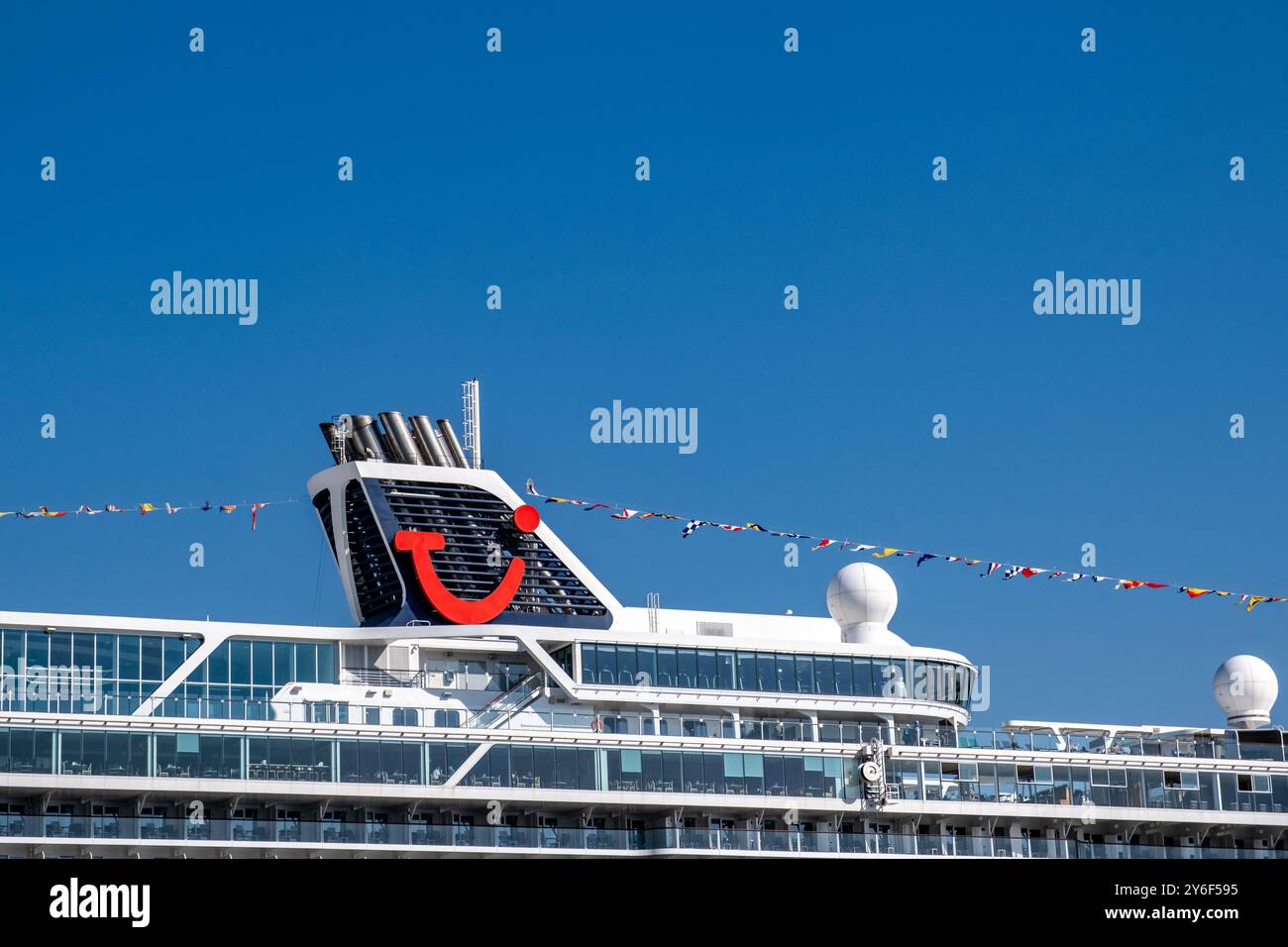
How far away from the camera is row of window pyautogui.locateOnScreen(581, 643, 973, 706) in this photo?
54.3 metres

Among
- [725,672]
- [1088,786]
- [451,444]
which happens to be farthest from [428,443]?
[1088,786]

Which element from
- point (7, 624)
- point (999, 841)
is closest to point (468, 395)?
point (7, 624)

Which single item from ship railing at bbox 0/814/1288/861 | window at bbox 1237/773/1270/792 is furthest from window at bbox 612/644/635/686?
window at bbox 1237/773/1270/792

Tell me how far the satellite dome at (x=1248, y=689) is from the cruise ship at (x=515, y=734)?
272cm

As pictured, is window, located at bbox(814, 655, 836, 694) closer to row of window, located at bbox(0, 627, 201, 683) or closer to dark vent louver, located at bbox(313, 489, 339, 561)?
dark vent louver, located at bbox(313, 489, 339, 561)

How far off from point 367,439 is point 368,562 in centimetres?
338

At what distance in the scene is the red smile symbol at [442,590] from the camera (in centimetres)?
5297

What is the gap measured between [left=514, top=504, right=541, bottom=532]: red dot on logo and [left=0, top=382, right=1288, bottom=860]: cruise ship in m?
0.07

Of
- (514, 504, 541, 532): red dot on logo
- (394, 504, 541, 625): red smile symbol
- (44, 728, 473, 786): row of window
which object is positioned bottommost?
(44, 728, 473, 786): row of window

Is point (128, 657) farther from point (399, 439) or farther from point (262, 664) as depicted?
point (399, 439)
